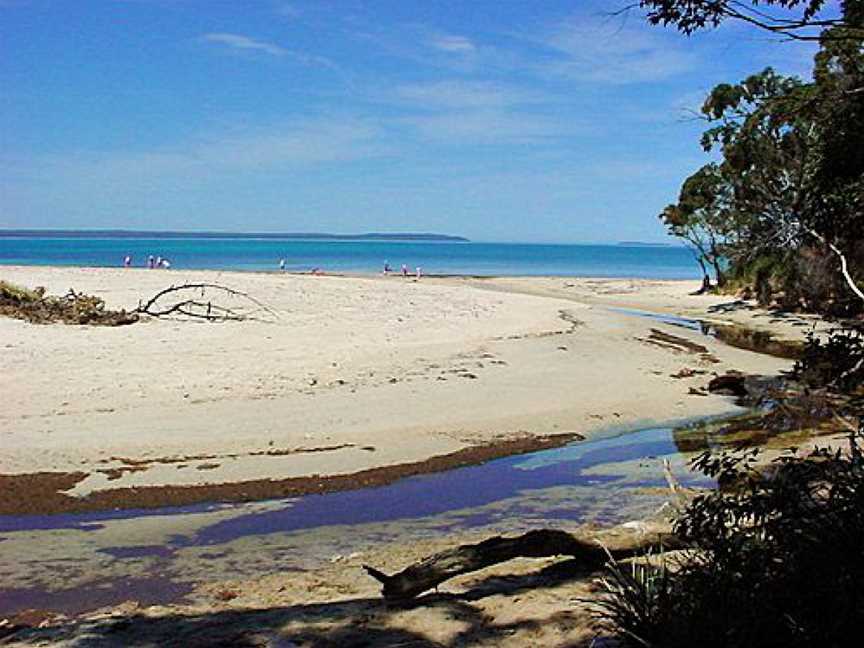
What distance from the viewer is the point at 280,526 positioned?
8.35 metres

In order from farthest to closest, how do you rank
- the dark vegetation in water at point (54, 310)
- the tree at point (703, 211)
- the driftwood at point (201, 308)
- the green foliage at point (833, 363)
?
the tree at point (703, 211), the driftwood at point (201, 308), the dark vegetation in water at point (54, 310), the green foliage at point (833, 363)

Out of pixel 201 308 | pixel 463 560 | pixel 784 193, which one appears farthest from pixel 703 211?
pixel 463 560

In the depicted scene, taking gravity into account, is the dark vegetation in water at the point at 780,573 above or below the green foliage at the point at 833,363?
below

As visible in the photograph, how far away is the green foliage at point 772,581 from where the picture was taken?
3516mm

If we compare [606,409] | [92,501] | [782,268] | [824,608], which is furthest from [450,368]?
[782,268]

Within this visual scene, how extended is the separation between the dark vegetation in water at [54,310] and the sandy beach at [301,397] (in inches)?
29.2

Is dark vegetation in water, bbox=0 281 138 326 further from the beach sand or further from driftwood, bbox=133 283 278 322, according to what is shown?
driftwood, bbox=133 283 278 322

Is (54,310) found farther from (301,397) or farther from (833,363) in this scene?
(833,363)

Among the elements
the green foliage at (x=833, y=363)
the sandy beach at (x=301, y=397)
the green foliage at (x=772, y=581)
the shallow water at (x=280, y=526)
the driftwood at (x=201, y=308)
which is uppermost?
the green foliage at (x=833, y=363)

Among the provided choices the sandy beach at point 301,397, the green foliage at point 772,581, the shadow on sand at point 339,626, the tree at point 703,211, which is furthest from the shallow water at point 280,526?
the tree at point 703,211

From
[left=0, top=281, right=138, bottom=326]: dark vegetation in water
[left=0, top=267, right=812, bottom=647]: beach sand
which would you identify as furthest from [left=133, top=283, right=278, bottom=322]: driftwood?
[left=0, top=281, right=138, bottom=326]: dark vegetation in water

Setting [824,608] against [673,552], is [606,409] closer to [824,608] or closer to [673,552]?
[673,552]

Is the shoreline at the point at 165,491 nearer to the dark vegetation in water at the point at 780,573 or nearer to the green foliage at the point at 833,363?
the dark vegetation in water at the point at 780,573

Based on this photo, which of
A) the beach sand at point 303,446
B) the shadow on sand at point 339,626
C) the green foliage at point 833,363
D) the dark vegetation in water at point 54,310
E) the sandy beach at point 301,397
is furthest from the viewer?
the dark vegetation in water at point 54,310
